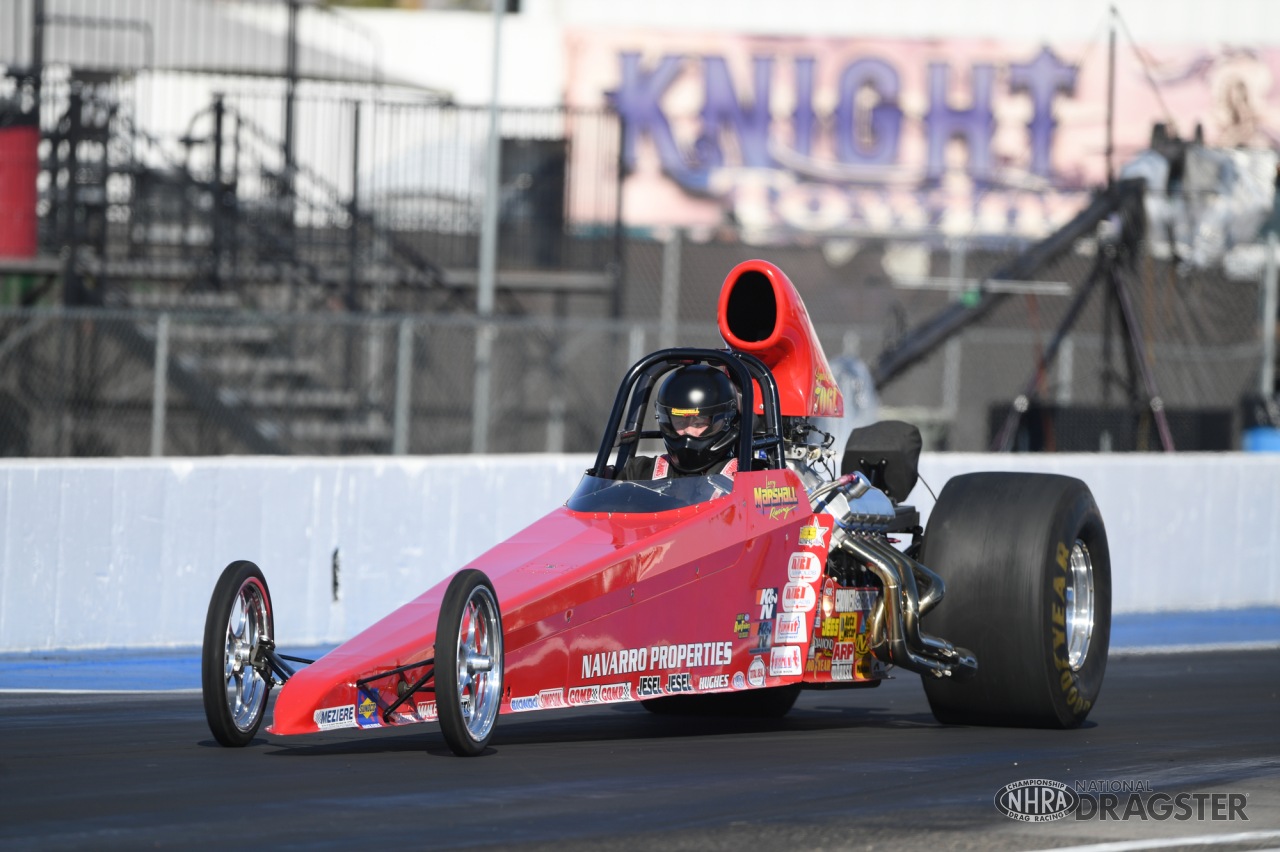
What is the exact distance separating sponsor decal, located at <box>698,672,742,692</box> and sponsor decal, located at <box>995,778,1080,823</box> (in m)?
1.37

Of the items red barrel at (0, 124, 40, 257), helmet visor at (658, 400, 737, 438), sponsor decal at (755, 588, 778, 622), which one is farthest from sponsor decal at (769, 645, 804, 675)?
red barrel at (0, 124, 40, 257)

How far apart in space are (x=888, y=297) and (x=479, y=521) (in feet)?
42.9

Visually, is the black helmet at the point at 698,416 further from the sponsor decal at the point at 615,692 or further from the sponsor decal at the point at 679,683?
the sponsor decal at the point at 615,692

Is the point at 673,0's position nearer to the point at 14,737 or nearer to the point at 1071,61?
the point at 1071,61

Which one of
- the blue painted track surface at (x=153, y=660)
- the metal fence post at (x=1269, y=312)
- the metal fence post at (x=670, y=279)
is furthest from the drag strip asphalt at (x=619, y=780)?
the metal fence post at (x=670, y=279)

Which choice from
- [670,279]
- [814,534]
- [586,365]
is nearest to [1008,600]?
[814,534]

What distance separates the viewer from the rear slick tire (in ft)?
32.0

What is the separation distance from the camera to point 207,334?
21.6 meters

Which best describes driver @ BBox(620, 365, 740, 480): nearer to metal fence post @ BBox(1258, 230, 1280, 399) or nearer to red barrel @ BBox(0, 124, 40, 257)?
metal fence post @ BBox(1258, 230, 1280, 399)

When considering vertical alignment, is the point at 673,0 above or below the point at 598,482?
above

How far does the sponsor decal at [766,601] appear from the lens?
362 inches

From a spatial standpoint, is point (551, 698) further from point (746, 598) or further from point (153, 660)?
point (153, 660)

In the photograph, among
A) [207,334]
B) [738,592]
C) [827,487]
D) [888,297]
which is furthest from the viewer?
[888,297]

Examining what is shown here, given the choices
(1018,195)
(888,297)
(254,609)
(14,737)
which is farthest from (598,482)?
(1018,195)
